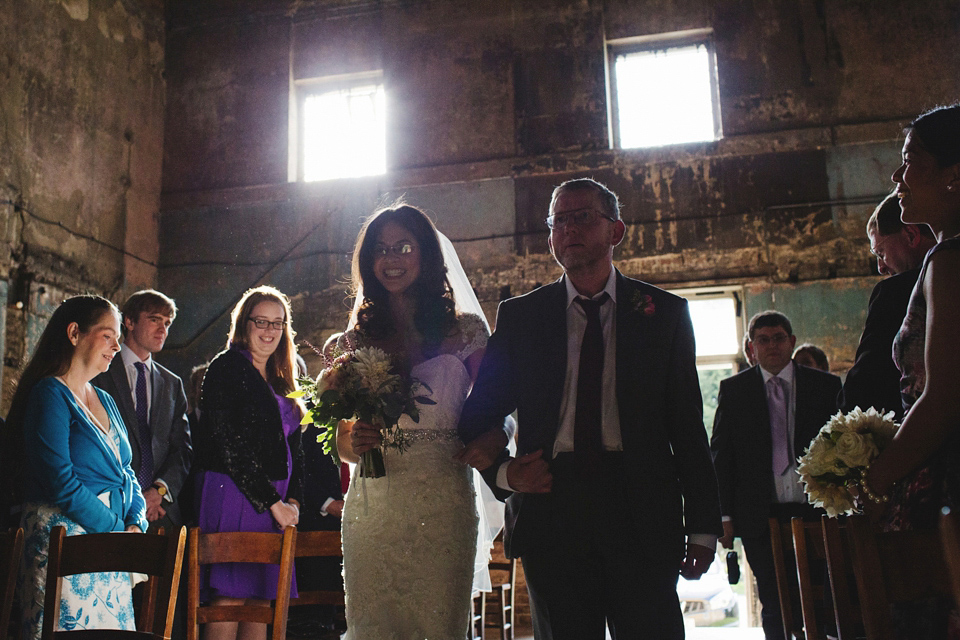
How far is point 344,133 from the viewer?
30.8 feet

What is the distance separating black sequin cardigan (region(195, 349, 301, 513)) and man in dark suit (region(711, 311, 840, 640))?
2542mm

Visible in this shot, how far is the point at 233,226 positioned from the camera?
912cm

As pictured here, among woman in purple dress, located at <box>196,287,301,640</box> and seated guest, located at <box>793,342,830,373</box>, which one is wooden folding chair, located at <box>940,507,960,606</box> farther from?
seated guest, located at <box>793,342,830,373</box>

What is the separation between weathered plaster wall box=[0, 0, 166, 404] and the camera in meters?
7.48

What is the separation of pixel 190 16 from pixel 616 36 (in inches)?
194

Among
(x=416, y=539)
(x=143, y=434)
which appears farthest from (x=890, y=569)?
(x=143, y=434)

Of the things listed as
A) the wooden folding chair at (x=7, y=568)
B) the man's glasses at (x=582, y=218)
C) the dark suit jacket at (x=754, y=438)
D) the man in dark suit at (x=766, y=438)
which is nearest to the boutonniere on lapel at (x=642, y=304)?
the man's glasses at (x=582, y=218)

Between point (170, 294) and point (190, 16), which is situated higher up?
point (190, 16)

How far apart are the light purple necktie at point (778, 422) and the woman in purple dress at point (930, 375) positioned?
3005 mm

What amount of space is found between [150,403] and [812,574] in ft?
12.5

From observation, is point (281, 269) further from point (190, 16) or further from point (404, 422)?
point (404, 422)

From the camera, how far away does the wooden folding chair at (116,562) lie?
7.60ft

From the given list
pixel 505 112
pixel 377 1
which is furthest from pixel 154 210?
pixel 505 112

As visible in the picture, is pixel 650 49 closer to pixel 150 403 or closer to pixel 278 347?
pixel 278 347
